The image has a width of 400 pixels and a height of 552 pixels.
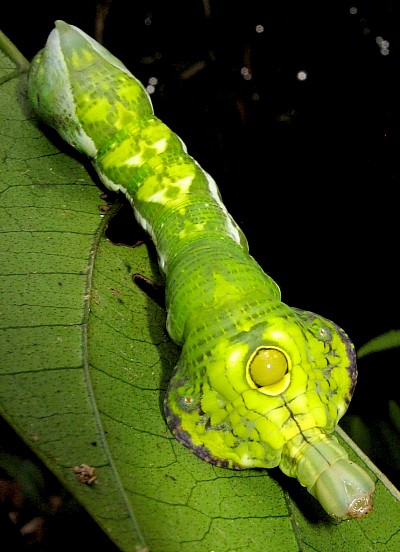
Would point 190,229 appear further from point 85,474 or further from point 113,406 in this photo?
point 85,474

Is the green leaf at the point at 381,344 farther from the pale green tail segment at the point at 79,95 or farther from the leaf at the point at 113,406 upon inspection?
the pale green tail segment at the point at 79,95

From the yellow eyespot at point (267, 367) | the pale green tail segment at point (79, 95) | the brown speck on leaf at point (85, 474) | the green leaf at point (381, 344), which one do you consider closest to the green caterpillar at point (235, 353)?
the yellow eyespot at point (267, 367)

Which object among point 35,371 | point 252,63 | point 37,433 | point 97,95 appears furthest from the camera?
point 252,63

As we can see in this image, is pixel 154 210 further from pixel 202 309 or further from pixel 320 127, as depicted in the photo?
pixel 320 127

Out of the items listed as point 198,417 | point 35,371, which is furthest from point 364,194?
point 35,371

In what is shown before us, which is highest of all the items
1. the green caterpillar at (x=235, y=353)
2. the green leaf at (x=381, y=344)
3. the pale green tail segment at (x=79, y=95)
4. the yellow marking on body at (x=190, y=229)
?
the pale green tail segment at (x=79, y=95)
